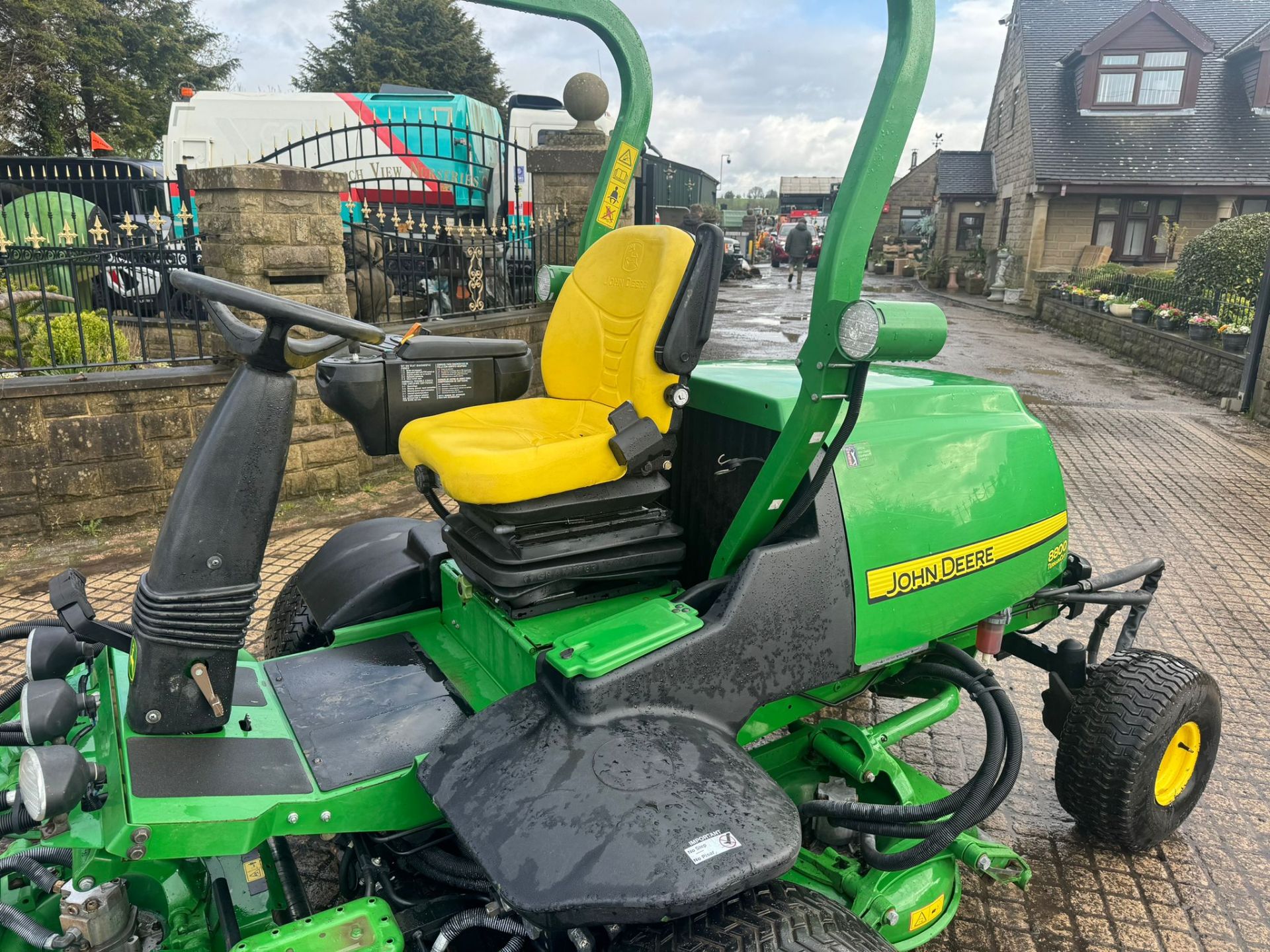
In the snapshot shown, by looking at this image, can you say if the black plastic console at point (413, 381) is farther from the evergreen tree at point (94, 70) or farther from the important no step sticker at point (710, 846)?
the evergreen tree at point (94, 70)

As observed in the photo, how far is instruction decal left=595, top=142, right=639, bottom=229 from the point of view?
2857 mm

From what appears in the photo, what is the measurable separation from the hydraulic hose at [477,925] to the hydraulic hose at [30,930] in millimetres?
644

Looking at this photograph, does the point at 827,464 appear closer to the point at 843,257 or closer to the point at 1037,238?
the point at 843,257

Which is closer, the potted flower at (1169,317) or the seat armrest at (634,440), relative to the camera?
the seat armrest at (634,440)

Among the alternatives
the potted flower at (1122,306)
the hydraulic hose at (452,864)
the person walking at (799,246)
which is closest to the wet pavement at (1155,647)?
the hydraulic hose at (452,864)

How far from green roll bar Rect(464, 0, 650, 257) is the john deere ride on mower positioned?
0.01 metres

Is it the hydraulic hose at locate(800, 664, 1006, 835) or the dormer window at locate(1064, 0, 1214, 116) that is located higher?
the dormer window at locate(1064, 0, 1214, 116)

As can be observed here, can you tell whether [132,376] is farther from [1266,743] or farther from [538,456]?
[1266,743]

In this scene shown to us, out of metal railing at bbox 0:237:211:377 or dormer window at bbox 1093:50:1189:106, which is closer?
metal railing at bbox 0:237:211:377

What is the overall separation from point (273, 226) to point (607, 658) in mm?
4598

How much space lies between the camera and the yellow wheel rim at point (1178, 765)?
275 centimetres

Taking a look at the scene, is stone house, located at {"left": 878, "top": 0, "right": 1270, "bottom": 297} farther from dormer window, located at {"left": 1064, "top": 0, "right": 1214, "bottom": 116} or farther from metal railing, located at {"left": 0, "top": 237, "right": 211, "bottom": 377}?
metal railing, located at {"left": 0, "top": 237, "right": 211, "bottom": 377}

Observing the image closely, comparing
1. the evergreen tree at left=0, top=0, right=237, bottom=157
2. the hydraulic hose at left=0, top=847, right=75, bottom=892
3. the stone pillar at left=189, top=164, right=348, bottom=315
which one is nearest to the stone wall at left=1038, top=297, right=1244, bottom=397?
the stone pillar at left=189, top=164, right=348, bottom=315

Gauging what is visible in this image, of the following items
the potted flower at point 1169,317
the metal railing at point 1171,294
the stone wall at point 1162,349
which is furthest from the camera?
the potted flower at point 1169,317
